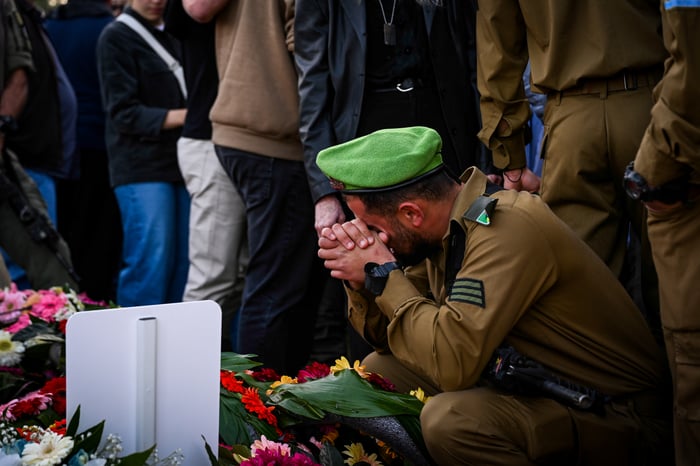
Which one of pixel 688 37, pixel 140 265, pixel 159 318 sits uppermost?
pixel 688 37

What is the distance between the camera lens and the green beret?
10.9 ft

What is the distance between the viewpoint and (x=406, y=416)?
3.35m

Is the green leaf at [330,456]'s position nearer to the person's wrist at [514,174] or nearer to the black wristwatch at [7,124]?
the person's wrist at [514,174]

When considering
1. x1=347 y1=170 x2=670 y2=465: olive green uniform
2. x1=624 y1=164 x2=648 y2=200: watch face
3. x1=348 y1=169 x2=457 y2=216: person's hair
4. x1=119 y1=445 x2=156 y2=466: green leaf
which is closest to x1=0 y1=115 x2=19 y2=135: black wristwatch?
x1=348 y1=169 x2=457 y2=216: person's hair

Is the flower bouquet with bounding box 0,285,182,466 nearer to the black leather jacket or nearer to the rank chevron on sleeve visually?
the rank chevron on sleeve

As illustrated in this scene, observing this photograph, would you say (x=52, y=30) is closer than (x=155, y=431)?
No

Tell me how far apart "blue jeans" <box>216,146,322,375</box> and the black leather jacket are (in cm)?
30

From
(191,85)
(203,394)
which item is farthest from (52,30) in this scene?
(203,394)

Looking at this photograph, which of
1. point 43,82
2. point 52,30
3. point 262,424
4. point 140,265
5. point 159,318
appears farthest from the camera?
point 52,30

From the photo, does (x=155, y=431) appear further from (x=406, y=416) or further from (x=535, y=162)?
(x=535, y=162)

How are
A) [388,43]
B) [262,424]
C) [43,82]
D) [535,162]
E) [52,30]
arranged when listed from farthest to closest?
[52,30]
[43,82]
[535,162]
[388,43]
[262,424]

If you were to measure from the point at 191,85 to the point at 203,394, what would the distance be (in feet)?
9.22

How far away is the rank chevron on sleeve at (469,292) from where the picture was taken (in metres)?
3.07

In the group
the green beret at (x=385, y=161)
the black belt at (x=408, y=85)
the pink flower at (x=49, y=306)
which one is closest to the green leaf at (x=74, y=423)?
the green beret at (x=385, y=161)
